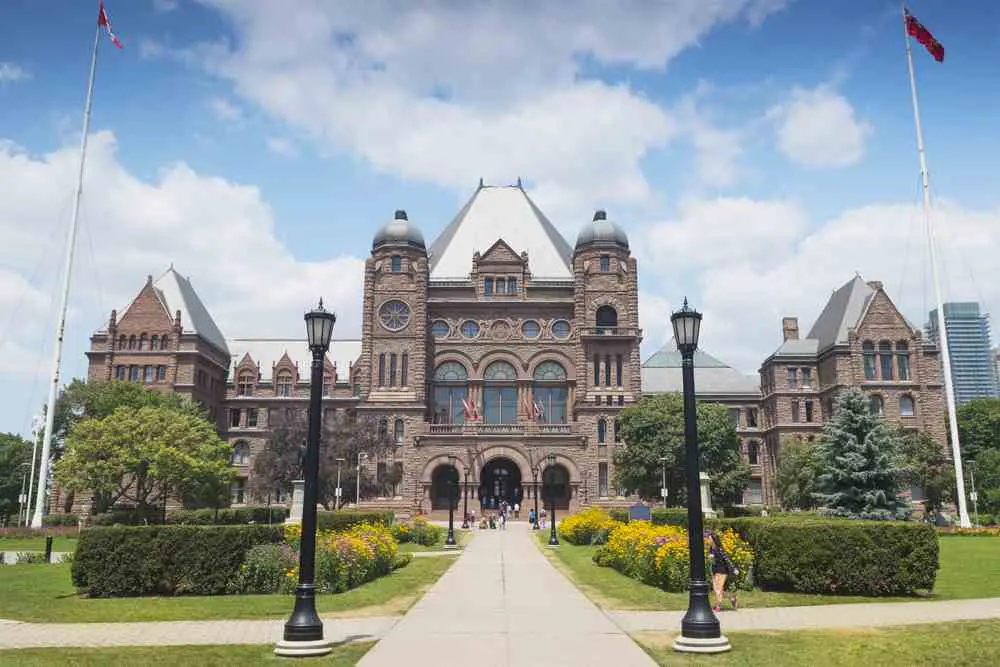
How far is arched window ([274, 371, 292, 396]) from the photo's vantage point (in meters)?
83.1

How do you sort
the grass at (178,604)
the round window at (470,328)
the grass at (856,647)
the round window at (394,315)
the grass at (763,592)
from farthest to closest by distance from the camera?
the round window at (470,328)
the round window at (394,315)
the grass at (763,592)
the grass at (178,604)
the grass at (856,647)

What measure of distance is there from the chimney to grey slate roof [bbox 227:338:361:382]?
45.8 meters

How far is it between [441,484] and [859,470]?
126 feet

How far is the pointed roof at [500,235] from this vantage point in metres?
78.2

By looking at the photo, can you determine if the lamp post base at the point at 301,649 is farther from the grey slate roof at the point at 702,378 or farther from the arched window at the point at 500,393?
the grey slate roof at the point at 702,378

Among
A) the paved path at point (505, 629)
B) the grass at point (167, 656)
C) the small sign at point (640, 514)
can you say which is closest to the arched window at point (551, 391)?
the small sign at point (640, 514)

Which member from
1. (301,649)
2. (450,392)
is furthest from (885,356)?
(301,649)

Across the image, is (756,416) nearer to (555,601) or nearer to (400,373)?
(400,373)

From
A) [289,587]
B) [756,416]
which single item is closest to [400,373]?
[756,416]

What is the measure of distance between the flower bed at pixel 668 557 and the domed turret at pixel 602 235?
5240 centimetres

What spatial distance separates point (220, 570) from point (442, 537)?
27.9 m

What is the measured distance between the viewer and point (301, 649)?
40.6 ft

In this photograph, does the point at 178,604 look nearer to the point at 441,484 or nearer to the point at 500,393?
the point at 441,484

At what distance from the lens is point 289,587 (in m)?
19.9
